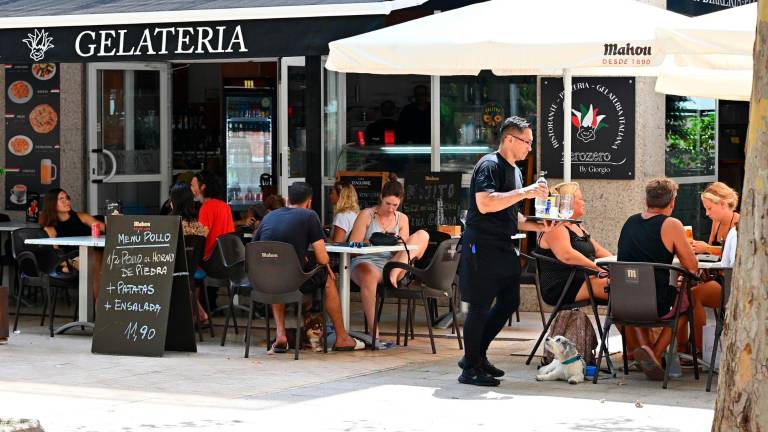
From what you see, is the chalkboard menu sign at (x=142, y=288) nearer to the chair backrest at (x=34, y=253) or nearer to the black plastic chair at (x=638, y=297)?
the chair backrest at (x=34, y=253)

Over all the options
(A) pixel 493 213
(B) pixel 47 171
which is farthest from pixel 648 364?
(B) pixel 47 171

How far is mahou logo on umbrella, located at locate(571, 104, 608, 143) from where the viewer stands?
42.9 ft

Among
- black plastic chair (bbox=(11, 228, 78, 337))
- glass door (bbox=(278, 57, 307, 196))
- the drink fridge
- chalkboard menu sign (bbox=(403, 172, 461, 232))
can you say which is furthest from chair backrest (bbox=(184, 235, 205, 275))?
the drink fridge

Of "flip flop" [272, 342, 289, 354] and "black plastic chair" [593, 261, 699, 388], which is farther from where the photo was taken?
"flip flop" [272, 342, 289, 354]

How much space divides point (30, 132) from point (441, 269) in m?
6.54

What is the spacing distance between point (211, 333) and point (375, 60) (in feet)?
9.22

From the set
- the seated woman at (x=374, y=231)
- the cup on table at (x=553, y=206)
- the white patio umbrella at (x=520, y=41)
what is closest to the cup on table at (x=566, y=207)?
the cup on table at (x=553, y=206)

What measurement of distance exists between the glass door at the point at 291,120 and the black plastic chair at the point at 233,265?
8.20 feet

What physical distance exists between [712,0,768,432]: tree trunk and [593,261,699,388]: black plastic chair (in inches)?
146

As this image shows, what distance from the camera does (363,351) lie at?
10625mm

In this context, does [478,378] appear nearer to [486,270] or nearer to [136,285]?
[486,270]

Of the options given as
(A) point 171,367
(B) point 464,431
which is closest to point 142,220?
(A) point 171,367

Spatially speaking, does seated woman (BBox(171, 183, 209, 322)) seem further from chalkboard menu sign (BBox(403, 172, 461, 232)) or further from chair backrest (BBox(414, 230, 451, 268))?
chalkboard menu sign (BBox(403, 172, 461, 232))

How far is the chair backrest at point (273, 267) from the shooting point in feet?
33.0
